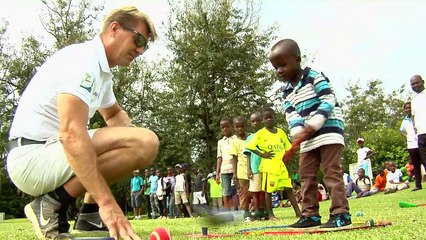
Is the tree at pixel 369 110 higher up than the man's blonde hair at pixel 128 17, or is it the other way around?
the tree at pixel 369 110

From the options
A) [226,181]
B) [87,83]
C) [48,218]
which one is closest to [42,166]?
[48,218]

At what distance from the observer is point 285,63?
15.9ft

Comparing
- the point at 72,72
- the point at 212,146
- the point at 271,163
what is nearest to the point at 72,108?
the point at 72,72

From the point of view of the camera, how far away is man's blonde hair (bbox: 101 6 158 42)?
3.41m

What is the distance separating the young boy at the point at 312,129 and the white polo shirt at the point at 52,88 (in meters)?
1.77

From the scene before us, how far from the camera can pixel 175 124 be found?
32812 mm

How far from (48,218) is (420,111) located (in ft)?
25.9

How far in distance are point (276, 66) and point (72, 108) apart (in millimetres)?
2475

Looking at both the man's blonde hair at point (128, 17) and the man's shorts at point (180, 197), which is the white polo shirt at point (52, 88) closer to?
the man's blonde hair at point (128, 17)

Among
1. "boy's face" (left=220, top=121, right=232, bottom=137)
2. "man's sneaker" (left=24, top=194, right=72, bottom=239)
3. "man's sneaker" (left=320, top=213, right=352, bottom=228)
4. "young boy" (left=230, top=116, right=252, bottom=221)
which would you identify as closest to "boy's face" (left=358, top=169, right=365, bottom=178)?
"boy's face" (left=220, top=121, right=232, bottom=137)

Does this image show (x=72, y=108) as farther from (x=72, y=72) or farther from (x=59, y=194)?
(x=59, y=194)

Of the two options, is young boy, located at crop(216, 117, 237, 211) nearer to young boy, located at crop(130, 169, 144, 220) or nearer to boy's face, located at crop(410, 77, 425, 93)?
boy's face, located at crop(410, 77, 425, 93)

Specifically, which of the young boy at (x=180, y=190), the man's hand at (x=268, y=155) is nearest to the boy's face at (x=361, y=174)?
the young boy at (x=180, y=190)

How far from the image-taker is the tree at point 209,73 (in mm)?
31828
